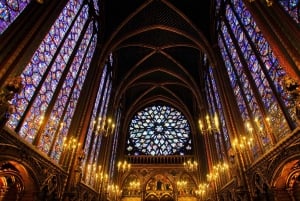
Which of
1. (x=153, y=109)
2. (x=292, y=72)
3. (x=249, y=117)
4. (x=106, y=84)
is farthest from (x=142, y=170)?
(x=292, y=72)

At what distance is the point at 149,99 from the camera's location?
25.1 m

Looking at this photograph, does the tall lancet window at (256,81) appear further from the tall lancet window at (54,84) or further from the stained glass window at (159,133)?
the stained glass window at (159,133)

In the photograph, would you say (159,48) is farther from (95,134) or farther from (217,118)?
(95,134)

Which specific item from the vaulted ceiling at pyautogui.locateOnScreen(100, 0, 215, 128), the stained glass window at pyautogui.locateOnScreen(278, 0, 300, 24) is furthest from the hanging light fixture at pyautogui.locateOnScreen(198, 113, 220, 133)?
the stained glass window at pyautogui.locateOnScreen(278, 0, 300, 24)

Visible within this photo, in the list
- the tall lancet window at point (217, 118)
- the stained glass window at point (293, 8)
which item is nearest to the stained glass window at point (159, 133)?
the tall lancet window at point (217, 118)

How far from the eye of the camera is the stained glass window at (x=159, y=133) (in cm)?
2216

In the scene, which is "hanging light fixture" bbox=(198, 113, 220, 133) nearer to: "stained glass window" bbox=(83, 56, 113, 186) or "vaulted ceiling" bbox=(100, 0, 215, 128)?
"vaulted ceiling" bbox=(100, 0, 215, 128)

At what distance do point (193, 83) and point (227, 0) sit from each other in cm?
884

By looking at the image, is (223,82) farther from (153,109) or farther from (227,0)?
(153,109)

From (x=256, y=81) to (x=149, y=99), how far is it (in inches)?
647

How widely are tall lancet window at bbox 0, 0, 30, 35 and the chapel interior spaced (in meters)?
0.03

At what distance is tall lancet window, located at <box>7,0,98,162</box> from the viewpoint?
7.30 m

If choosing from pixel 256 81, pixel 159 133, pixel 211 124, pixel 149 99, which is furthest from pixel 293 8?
pixel 149 99

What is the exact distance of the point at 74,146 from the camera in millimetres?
10180
